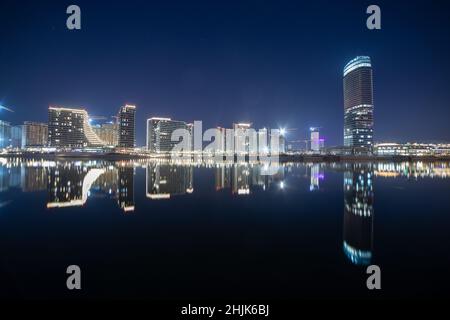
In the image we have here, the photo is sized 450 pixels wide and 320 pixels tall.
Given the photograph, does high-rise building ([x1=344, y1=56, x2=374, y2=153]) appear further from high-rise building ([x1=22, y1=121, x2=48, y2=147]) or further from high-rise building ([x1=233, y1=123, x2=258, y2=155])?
high-rise building ([x1=22, y1=121, x2=48, y2=147])

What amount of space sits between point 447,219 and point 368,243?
190 inches

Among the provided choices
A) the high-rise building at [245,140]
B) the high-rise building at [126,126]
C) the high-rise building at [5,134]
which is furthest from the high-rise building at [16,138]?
the high-rise building at [245,140]

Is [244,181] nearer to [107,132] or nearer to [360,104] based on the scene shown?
[360,104]

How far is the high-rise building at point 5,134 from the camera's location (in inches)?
6050

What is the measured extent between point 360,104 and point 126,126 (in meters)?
135

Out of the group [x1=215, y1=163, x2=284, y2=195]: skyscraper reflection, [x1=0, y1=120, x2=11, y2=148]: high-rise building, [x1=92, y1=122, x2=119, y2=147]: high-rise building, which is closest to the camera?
[x1=215, y1=163, x2=284, y2=195]: skyscraper reflection

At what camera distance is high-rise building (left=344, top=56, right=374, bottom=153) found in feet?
432

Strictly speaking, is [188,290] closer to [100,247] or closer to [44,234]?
[100,247]

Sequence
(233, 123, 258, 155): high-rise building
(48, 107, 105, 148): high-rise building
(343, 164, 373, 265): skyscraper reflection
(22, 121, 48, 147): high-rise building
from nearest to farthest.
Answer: (343, 164, 373, 265): skyscraper reflection < (48, 107, 105, 148): high-rise building < (233, 123, 258, 155): high-rise building < (22, 121, 48, 147): high-rise building

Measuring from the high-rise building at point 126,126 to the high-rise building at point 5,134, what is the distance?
6192 cm

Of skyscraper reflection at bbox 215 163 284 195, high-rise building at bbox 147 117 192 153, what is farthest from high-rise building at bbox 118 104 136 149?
skyscraper reflection at bbox 215 163 284 195

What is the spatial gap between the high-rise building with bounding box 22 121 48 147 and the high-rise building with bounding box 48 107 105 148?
31.0 metres
